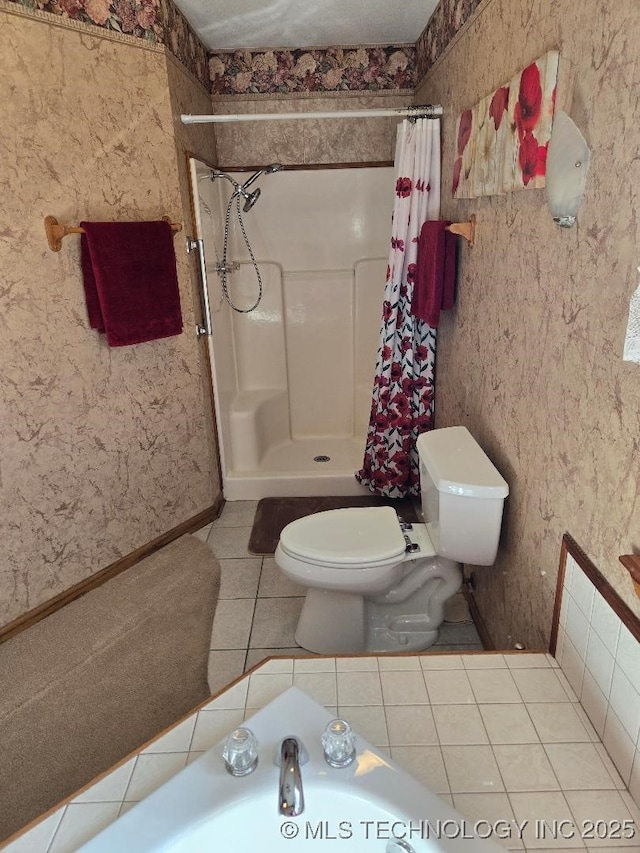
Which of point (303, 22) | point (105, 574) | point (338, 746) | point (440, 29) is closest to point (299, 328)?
point (303, 22)

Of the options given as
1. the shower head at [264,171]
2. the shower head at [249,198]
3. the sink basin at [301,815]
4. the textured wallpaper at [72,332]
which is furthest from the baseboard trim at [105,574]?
the shower head at [264,171]

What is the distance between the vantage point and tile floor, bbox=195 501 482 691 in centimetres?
206

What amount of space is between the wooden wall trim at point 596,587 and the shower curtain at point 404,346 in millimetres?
1477

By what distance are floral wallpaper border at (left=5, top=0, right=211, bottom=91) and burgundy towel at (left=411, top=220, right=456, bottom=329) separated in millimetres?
1313

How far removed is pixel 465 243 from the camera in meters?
2.19

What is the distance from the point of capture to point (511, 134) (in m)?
1.57

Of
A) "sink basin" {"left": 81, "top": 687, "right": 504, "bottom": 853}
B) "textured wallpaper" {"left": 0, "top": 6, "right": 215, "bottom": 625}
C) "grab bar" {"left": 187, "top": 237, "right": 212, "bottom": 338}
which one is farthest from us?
"grab bar" {"left": 187, "top": 237, "right": 212, "bottom": 338}

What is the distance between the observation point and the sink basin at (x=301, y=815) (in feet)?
3.26

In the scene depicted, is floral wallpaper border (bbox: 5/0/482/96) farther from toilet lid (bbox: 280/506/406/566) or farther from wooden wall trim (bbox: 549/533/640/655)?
wooden wall trim (bbox: 549/533/640/655)

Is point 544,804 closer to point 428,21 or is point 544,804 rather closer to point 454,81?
point 454,81

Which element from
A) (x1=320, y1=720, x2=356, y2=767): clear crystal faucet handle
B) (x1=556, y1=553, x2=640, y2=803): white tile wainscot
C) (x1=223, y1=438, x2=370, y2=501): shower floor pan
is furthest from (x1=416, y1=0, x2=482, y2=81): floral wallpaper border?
(x1=320, y1=720, x2=356, y2=767): clear crystal faucet handle

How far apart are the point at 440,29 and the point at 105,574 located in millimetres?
2731

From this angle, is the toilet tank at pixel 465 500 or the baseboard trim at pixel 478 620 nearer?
the toilet tank at pixel 465 500

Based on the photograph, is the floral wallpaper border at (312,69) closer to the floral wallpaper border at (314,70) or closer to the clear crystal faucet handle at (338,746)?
the floral wallpaper border at (314,70)
